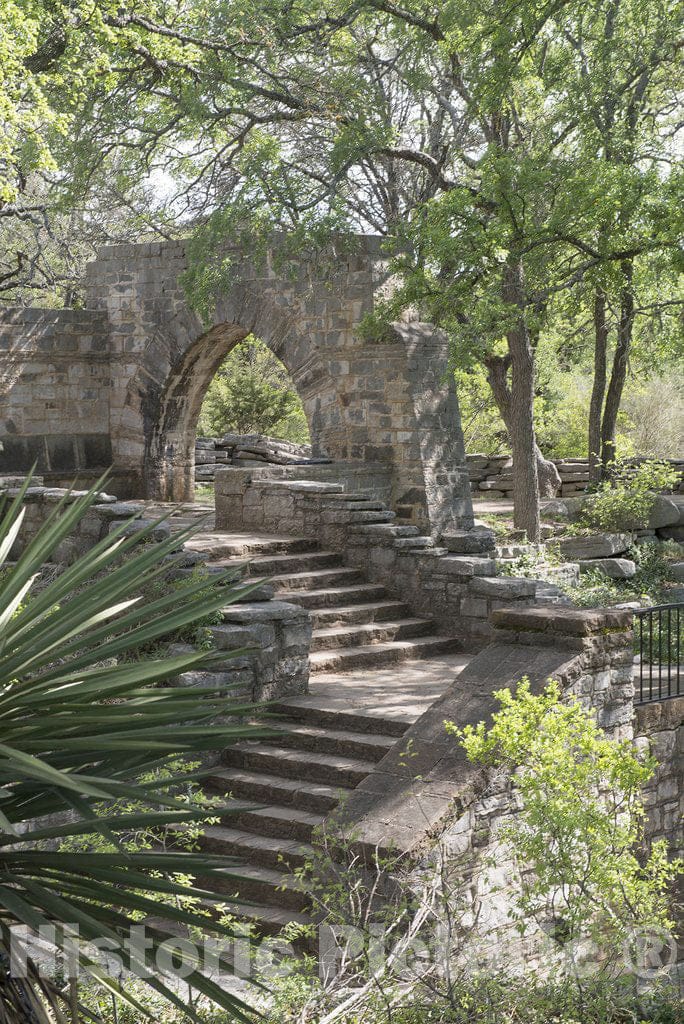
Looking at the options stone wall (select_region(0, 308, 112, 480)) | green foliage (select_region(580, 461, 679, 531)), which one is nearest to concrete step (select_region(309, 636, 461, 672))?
green foliage (select_region(580, 461, 679, 531))

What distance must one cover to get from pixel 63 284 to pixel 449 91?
8.86 m

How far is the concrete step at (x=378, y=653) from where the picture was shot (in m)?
9.78

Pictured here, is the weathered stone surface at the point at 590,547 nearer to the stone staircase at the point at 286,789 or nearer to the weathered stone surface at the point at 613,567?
the weathered stone surface at the point at 613,567

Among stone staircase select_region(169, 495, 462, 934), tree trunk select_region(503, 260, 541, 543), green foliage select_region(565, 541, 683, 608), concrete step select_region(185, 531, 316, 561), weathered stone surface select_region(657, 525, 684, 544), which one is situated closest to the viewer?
stone staircase select_region(169, 495, 462, 934)

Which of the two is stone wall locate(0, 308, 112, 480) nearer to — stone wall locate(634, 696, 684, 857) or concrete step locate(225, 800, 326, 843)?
concrete step locate(225, 800, 326, 843)

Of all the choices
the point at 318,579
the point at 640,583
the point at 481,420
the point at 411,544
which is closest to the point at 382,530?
the point at 411,544

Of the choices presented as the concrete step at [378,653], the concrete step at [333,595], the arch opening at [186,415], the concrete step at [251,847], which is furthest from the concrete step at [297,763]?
the arch opening at [186,415]

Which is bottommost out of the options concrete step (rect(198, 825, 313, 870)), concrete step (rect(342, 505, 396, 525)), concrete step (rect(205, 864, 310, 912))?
concrete step (rect(205, 864, 310, 912))

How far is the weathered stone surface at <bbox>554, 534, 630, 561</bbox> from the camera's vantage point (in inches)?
A: 618

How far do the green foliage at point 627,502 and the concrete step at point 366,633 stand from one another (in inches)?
256

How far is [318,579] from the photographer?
1110 cm

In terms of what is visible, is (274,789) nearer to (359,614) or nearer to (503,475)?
(359,614)

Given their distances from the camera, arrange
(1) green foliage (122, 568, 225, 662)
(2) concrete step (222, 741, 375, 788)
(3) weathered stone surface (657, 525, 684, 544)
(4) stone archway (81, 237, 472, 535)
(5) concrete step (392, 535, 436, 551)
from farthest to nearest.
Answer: (3) weathered stone surface (657, 525, 684, 544), (4) stone archway (81, 237, 472, 535), (5) concrete step (392, 535, 436, 551), (1) green foliage (122, 568, 225, 662), (2) concrete step (222, 741, 375, 788)

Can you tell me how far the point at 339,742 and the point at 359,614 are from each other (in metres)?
2.70
